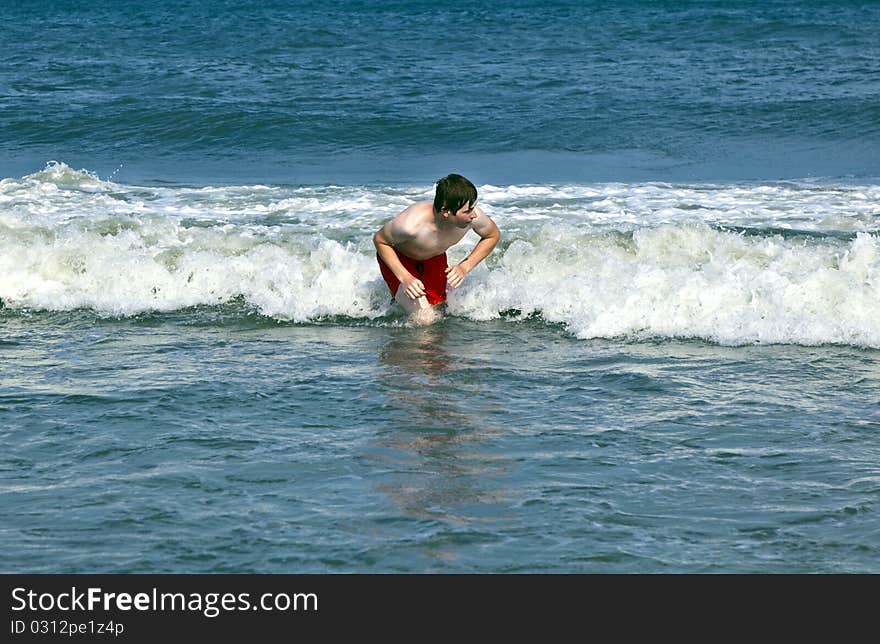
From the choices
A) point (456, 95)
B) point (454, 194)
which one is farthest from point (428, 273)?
point (456, 95)

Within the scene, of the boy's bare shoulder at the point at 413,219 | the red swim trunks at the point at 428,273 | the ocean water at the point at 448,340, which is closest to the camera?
the ocean water at the point at 448,340

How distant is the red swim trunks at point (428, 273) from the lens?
885 cm

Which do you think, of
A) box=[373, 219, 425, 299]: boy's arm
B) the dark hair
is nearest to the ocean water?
box=[373, 219, 425, 299]: boy's arm

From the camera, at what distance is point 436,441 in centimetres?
614

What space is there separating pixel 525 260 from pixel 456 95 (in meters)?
11.4

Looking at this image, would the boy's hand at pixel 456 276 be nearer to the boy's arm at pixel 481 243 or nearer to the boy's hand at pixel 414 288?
the boy's arm at pixel 481 243

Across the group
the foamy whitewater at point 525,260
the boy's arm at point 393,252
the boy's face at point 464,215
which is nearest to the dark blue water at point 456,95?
the foamy whitewater at point 525,260

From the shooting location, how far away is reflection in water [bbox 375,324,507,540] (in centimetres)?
533

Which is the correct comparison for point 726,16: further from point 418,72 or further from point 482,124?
point 482,124

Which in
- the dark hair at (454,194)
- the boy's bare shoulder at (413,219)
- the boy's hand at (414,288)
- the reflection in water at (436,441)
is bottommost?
the reflection in water at (436,441)

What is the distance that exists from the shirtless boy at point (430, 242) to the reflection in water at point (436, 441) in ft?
2.28

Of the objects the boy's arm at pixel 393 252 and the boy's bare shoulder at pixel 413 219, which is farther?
the boy's bare shoulder at pixel 413 219
